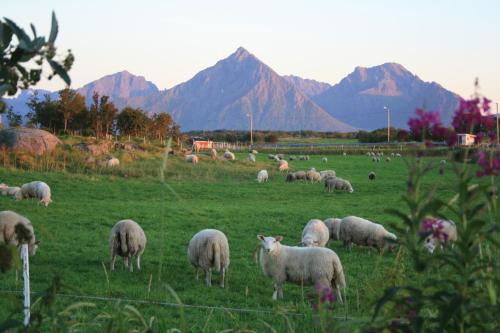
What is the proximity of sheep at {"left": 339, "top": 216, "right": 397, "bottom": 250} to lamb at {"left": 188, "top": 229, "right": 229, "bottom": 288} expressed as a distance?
506 centimetres

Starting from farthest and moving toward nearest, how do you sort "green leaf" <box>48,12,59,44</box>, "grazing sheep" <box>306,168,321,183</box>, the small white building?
"grazing sheep" <box>306,168,321,183</box> < the small white building < "green leaf" <box>48,12,59,44</box>

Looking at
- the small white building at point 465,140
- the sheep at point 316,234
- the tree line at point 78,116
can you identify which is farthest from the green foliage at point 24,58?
the tree line at point 78,116

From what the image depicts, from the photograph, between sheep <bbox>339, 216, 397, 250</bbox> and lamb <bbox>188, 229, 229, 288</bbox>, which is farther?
sheep <bbox>339, 216, 397, 250</bbox>

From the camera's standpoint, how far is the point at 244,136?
407 feet

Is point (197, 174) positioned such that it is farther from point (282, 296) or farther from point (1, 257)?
point (1, 257)

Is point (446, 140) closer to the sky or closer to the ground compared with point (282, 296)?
closer to the sky

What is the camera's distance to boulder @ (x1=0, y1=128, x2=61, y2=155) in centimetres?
3603

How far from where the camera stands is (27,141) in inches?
1428

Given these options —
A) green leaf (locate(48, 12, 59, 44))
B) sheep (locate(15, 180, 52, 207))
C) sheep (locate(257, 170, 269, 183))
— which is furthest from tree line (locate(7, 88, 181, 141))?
green leaf (locate(48, 12, 59, 44))

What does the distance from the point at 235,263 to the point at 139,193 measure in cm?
1586

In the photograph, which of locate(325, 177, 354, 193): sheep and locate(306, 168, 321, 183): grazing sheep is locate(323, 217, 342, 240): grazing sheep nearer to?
locate(325, 177, 354, 193): sheep

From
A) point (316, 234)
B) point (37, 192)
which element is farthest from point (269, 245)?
point (37, 192)

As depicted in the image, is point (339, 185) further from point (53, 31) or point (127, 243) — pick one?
point (53, 31)

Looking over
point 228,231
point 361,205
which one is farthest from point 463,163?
point 361,205
